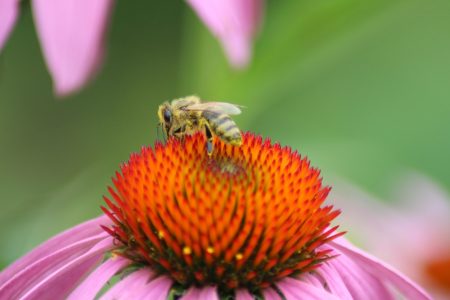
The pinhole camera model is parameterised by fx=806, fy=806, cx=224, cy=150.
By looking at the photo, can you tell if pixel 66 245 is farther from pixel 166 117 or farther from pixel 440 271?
pixel 440 271

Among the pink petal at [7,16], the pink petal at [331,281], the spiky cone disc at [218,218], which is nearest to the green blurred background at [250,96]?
the pink petal at [7,16]

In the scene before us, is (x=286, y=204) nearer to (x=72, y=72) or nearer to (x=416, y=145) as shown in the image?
(x=72, y=72)

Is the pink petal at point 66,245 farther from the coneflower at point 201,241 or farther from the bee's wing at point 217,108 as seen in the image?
the bee's wing at point 217,108

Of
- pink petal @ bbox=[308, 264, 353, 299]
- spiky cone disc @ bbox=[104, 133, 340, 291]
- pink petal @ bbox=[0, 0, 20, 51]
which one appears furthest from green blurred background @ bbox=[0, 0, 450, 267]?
pink petal @ bbox=[308, 264, 353, 299]

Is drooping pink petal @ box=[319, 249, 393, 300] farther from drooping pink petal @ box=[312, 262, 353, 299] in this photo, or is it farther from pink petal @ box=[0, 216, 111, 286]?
pink petal @ box=[0, 216, 111, 286]

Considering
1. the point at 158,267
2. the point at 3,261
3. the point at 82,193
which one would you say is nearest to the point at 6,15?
the point at 158,267
